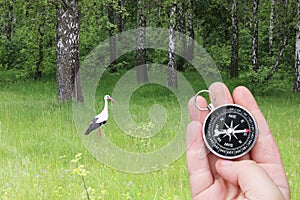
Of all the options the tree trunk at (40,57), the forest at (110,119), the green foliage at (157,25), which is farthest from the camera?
the tree trunk at (40,57)

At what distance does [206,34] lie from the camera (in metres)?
26.6

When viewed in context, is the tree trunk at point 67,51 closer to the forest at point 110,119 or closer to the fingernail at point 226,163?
the forest at point 110,119

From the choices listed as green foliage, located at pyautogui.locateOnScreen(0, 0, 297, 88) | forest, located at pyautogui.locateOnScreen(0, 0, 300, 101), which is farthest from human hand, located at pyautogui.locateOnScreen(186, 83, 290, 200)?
green foliage, located at pyautogui.locateOnScreen(0, 0, 297, 88)

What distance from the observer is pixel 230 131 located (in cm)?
241

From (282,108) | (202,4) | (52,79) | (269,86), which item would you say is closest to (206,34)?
(202,4)

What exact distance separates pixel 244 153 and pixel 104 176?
9.70 feet

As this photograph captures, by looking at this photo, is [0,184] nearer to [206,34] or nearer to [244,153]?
[244,153]

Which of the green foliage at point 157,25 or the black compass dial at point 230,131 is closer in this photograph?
the black compass dial at point 230,131

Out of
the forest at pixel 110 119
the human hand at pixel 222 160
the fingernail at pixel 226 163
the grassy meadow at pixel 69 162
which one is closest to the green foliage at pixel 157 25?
the forest at pixel 110 119

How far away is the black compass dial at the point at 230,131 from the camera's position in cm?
239

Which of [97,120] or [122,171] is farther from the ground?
[97,120]

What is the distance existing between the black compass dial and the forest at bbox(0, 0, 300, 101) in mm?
8558

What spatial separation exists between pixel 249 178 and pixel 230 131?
0.36 meters

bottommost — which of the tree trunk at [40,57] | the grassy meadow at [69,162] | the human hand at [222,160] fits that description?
the tree trunk at [40,57]
